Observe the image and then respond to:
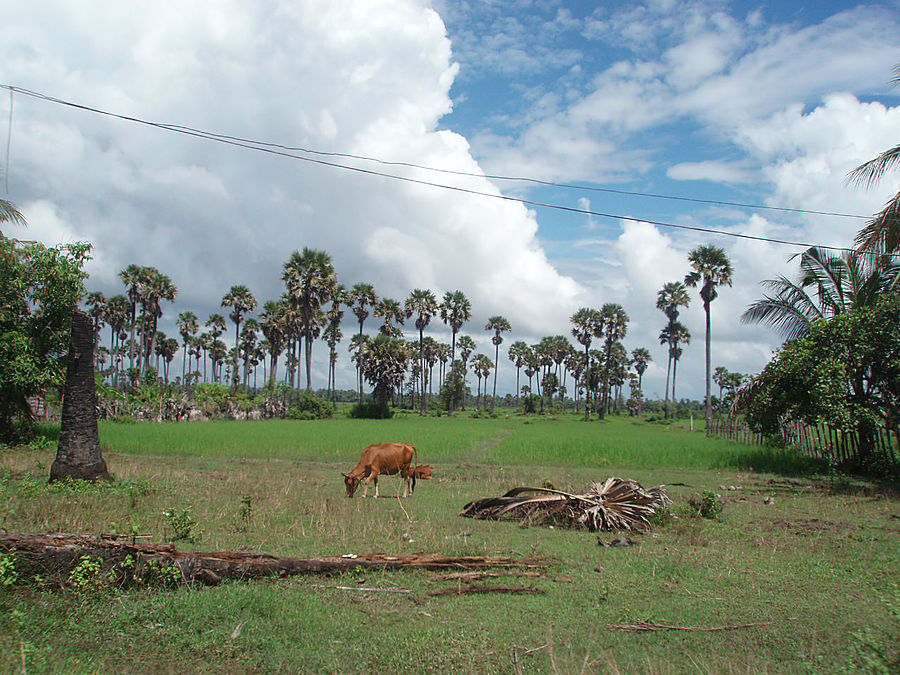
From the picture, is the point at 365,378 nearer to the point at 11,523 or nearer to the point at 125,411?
the point at 125,411

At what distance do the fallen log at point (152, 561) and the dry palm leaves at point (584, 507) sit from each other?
3.65 m

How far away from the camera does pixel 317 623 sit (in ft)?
18.3

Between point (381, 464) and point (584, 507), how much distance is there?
5.60m

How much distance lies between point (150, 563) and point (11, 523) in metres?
3.91

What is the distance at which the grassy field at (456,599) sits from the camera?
16.2 ft

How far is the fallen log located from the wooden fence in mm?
17636

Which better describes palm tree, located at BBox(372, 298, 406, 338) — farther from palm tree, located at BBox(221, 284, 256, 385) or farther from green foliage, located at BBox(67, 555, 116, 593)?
green foliage, located at BBox(67, 555, 116, 593)

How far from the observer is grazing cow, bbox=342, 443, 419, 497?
1346 centimetres

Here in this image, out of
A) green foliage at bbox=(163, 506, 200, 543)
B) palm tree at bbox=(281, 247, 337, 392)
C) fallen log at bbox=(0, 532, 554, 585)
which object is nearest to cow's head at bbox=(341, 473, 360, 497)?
green foliage at bbox=(163, 506, 200, 543)

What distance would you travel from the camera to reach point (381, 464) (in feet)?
45.6

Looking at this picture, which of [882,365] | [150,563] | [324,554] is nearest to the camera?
[150,563]

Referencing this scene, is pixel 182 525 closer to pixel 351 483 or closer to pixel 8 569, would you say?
pixel 8 569

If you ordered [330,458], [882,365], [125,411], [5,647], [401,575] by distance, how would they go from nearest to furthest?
[5,647]
[401,575]
[882,365]
[330,458]
[125,411]

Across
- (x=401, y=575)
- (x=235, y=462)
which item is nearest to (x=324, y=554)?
(x=401, y=575)
